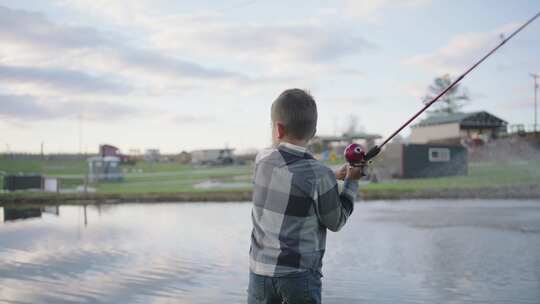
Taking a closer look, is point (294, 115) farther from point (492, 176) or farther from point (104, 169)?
point (492, 176)

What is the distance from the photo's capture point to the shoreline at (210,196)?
1820 cm

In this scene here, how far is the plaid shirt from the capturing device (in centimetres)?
238

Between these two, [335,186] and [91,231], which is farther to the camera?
[91,231]

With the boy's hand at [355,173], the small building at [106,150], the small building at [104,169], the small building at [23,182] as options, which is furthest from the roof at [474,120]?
the boy's hand at [355,173]

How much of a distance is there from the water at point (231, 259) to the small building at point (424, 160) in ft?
52.6

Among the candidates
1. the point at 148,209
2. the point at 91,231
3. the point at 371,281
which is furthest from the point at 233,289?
the point at 148,209

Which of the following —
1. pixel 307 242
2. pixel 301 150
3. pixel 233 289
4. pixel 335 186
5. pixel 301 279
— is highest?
pixel 301 150

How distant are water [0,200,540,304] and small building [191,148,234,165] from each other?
37280mm

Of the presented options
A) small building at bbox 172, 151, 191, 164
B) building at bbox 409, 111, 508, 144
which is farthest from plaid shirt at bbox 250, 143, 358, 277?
small building at bbox 172, 151, 191, 164

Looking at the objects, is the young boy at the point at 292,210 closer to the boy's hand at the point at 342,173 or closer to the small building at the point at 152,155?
the boy's hand at the point at 342,173

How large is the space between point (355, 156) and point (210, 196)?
1646 centimetres

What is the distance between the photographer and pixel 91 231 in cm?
1092

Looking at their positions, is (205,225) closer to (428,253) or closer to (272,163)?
(428,253)

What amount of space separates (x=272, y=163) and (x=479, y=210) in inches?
543
